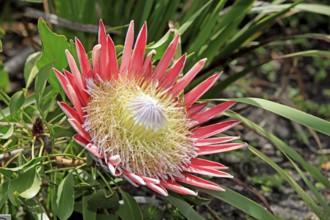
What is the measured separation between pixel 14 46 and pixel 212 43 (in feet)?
3.46


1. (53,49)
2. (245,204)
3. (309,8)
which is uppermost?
(309,8)

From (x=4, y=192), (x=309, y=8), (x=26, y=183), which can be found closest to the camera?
(x=26, y=183)

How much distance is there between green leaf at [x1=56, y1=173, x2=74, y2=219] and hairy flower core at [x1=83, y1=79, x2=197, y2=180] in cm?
12

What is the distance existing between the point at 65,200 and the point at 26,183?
102mm

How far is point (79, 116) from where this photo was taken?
1.59 meters

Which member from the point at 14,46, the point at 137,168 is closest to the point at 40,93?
the point at 137,168

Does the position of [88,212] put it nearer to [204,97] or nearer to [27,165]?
[27,165]

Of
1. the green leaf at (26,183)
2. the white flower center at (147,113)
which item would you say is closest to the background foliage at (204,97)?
the green leaf at (26,183)

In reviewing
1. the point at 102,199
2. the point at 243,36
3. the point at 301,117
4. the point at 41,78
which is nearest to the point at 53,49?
the point at 41,78

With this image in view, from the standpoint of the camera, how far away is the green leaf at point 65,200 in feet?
5.14

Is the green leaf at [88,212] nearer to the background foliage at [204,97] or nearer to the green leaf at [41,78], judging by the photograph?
the background foliage at [204,97]

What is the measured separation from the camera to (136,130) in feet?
5.34

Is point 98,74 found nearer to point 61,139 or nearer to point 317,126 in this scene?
point 61,139

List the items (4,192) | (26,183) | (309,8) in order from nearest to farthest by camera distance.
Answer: (26,183) < (4,192) < (309,8)
